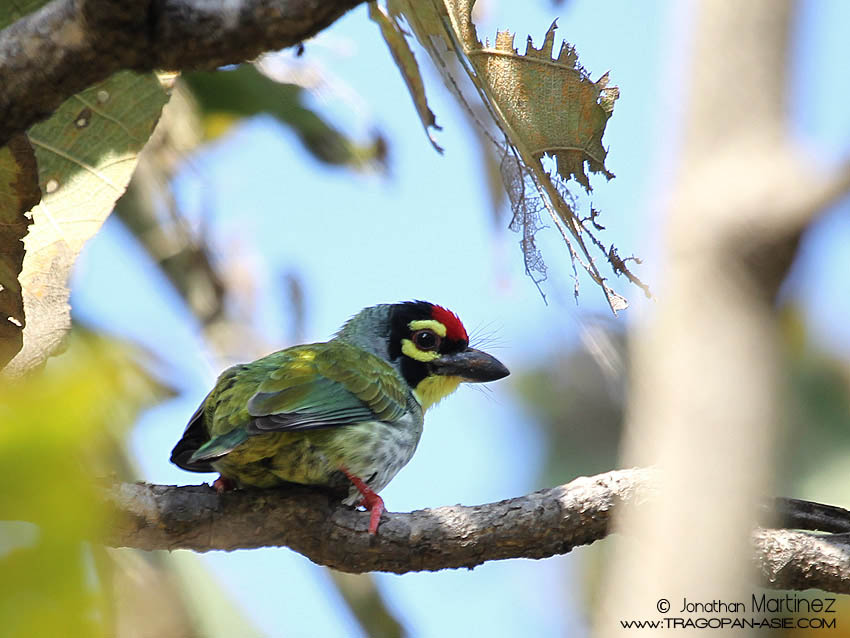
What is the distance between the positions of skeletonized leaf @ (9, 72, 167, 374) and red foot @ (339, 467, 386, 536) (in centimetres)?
88

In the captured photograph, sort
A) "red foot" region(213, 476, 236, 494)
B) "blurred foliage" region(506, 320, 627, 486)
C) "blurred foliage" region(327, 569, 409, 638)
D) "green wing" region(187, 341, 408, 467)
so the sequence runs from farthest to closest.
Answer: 1. "blurred foliage" region(506, 320, 627, 486)
2. "blurred foliage" region(327, 569, 409, 638)
3. "green wing" region(187, 341, 408, 467)
4. "red foot" region(213, 476, 236, 494)

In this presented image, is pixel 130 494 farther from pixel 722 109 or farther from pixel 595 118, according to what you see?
pixel 722 109

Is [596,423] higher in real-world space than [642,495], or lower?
higher

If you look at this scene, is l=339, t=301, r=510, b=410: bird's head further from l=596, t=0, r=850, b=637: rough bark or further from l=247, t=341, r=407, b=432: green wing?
l=596, t=0, r=850, b=637: rough bark

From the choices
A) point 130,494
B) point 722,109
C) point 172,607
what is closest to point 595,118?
point 722,109

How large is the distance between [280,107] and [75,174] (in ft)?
5.48

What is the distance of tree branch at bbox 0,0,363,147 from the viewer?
1.37m

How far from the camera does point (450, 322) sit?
13.3 feet

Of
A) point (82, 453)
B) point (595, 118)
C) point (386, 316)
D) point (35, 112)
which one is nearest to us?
point (82, 453)

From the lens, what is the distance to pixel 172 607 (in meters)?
3.08

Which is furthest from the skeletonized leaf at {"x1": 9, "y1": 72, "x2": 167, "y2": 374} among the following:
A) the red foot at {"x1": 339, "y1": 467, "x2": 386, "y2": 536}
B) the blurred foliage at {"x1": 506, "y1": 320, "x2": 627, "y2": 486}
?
the blurred foliage at {"x1": 506, "y1": 320, "x2": 627, "y2": 486}

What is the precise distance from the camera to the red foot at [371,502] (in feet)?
8.47

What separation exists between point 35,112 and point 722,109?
5.63 feet

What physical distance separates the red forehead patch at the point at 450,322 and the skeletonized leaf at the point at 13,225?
6.86ft
